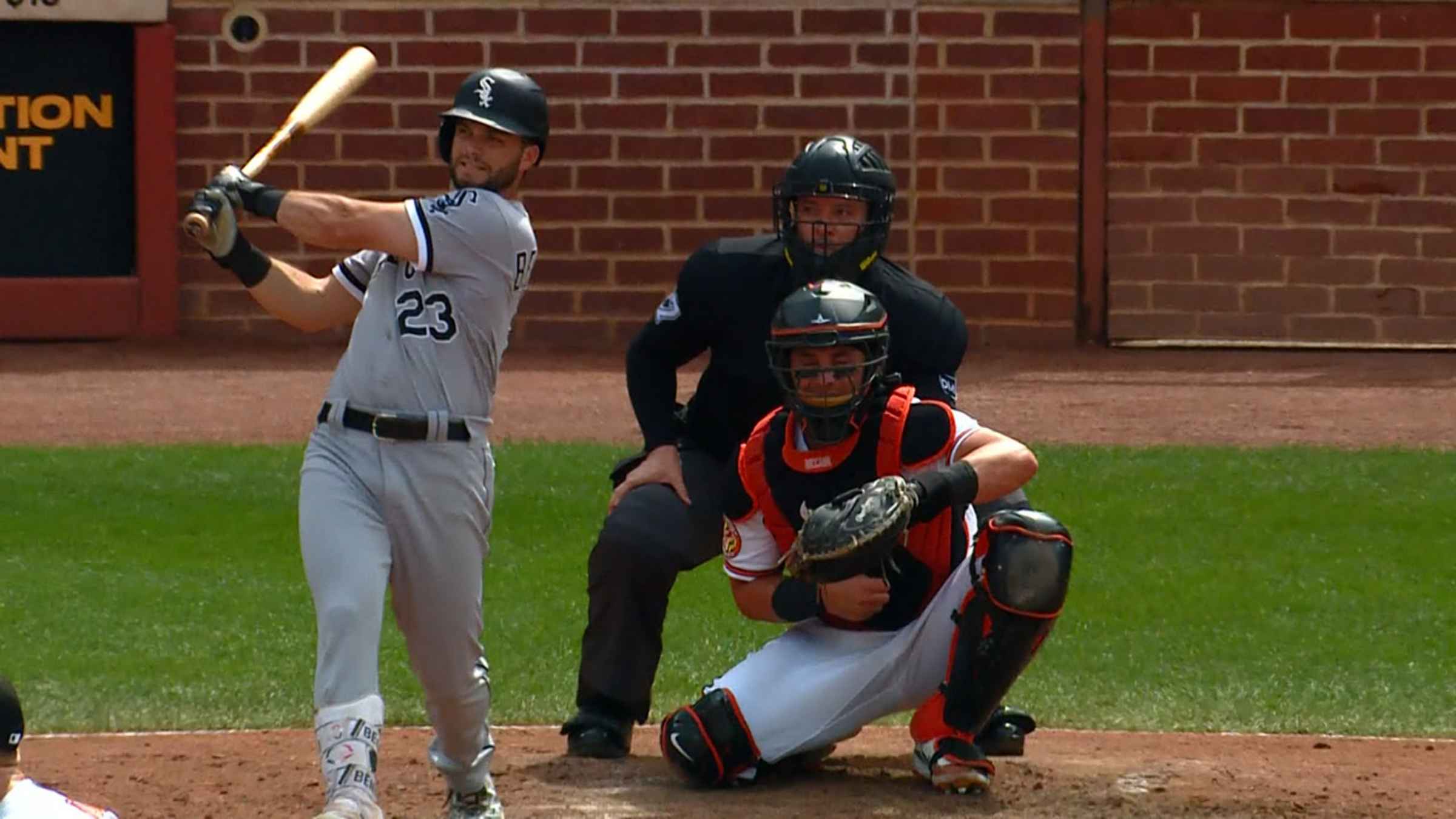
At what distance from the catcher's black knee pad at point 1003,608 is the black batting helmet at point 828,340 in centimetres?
44

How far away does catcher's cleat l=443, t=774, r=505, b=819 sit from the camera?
5215mm

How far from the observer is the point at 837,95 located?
1536 cm

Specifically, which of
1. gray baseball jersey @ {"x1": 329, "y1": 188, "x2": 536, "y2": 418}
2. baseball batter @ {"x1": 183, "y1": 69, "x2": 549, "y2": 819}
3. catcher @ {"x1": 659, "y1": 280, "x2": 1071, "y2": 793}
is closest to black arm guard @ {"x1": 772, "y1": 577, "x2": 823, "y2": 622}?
catcher @ {"x1": 659, "y1": 280, "x2": 1071, "y2": 793}

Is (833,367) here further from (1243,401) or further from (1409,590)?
(1243,401)

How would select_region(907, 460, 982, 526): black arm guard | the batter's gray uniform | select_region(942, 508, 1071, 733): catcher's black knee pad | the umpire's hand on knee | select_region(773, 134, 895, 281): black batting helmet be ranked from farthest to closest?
the umpire's hand on knee, select_region(773, 134, 895, 281): black batting helmet, select_region(942, 508, 1071, 733): catcher's black knee pad, select_region(907, 460, 982, 526): black arm guard, the batter's gray uniform

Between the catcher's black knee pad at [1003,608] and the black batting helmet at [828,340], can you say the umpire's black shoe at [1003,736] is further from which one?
the black batting helmet at [828,340]

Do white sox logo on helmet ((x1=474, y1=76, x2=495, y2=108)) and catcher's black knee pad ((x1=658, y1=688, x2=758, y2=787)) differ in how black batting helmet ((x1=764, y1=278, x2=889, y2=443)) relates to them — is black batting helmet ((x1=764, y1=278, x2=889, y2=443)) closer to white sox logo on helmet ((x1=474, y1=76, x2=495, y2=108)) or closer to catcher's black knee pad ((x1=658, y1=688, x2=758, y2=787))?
catcher's black knee pad ((x1=658, y1=688, x2=758, y2=787))

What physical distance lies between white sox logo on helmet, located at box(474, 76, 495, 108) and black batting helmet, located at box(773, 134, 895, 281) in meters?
1.03

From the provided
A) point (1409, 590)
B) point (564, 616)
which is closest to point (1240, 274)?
point (1409, 590)

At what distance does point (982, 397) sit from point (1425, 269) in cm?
376

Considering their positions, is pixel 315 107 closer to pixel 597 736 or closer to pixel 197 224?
pixel 197 224

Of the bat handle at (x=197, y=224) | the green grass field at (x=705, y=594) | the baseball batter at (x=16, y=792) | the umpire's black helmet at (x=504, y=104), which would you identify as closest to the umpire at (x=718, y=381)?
the green grass field at (x=705, y=594)

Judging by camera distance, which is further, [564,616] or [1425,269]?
[1425,269]

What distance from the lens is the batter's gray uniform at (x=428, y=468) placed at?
5.00 metres
